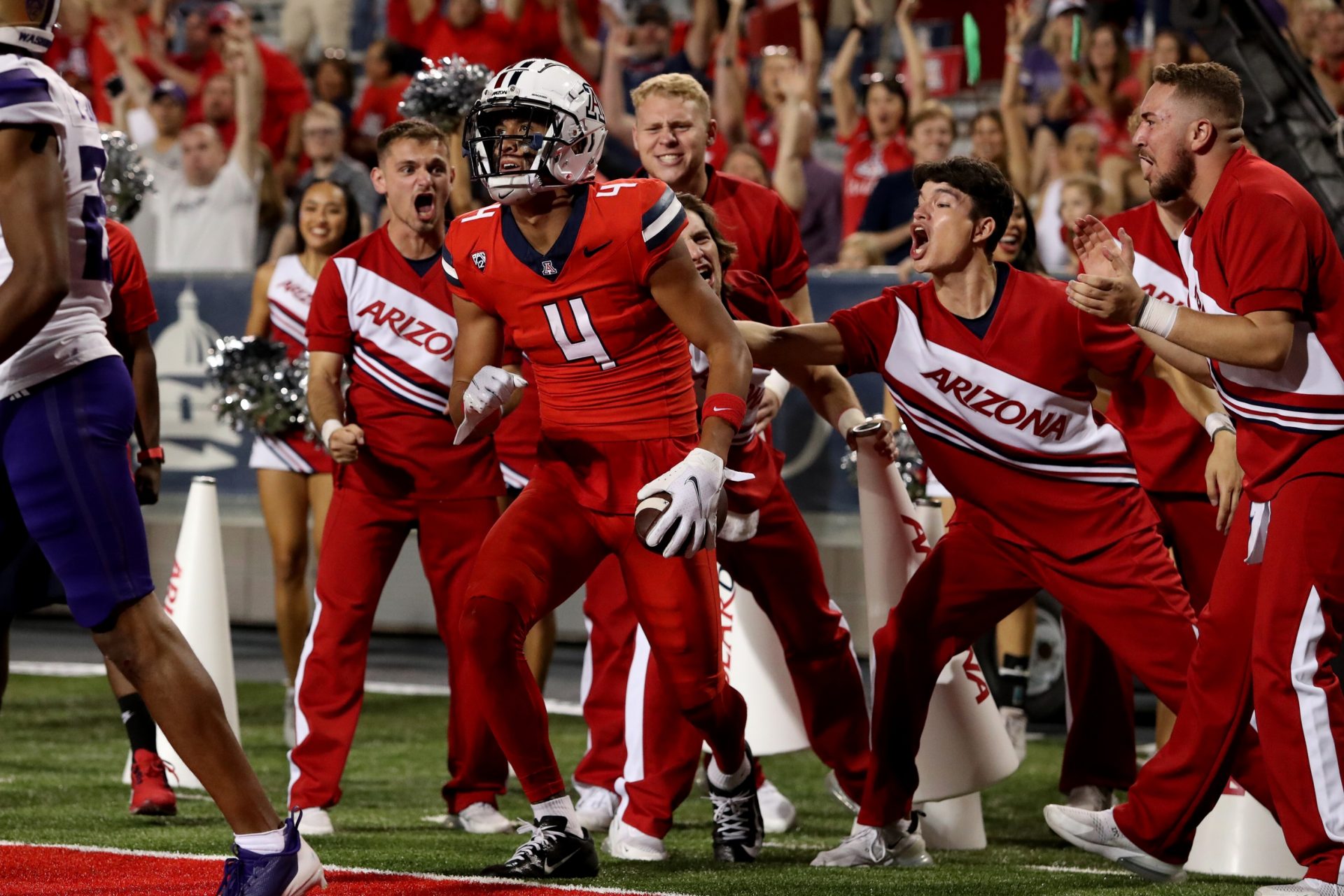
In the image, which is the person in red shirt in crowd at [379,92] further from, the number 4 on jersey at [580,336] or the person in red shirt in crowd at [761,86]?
the number 4 on jersey at [580,336]

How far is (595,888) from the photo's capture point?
4773mm

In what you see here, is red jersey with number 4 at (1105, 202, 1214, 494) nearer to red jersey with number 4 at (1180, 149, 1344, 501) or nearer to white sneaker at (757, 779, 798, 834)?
red jersey with number 4 at (1180, 149, 1344, 501)

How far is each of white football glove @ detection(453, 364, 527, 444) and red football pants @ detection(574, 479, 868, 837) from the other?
1073 mm

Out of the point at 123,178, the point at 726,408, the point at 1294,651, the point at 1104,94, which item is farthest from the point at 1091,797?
the point at 1104,94

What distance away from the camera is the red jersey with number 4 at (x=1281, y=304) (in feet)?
15.0

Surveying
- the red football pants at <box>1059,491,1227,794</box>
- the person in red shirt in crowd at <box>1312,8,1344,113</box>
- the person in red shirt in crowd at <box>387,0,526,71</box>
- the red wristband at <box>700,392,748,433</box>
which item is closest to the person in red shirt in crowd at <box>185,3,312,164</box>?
the person in red shirt in crowd at <box>387,0,526,71</box>

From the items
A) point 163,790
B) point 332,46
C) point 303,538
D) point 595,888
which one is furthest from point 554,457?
point 332,46

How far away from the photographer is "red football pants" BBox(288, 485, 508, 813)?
6.05 metres

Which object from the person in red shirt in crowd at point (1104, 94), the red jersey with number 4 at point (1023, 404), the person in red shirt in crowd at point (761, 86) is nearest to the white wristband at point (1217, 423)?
the red jersey with number 4 at point (1023, 404)

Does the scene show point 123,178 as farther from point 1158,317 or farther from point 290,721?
point 1158,317

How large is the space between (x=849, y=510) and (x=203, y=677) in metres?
6.04

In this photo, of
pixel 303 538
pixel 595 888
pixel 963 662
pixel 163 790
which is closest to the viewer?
pixel 595 888

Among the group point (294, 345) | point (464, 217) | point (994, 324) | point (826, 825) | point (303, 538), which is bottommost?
point (826, 825)

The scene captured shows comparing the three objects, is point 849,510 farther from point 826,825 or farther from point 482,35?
point 482,35
